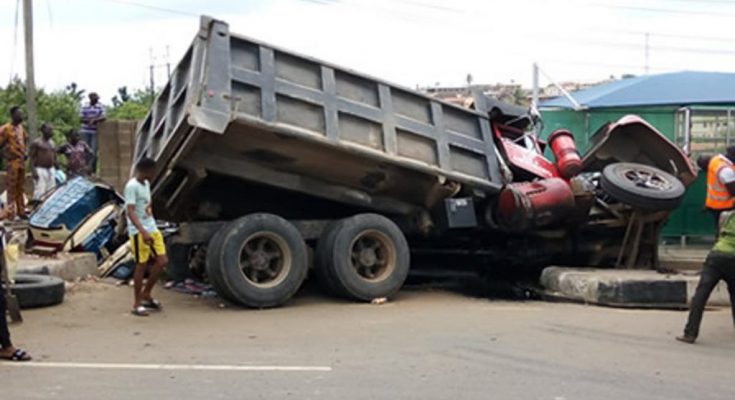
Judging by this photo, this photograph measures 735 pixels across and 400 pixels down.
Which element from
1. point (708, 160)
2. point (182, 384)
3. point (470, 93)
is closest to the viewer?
point (182, 384)

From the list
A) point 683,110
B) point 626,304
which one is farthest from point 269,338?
point 683,110

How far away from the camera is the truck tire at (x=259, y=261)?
388 inches

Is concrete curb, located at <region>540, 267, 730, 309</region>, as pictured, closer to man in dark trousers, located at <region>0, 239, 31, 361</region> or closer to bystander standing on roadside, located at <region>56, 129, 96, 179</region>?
man in dark trousers, located at <region>0, 239, 31, 361</region>

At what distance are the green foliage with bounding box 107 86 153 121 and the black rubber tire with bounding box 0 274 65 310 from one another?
28.1 metres

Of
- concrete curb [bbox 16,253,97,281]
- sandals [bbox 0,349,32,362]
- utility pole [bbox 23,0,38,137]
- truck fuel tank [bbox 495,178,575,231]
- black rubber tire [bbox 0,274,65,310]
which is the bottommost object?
sandals [bbox 0,349,32,362]

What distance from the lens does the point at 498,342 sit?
27.0ft

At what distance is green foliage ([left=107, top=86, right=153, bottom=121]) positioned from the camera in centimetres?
3873

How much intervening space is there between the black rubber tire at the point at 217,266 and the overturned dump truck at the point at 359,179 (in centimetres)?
2

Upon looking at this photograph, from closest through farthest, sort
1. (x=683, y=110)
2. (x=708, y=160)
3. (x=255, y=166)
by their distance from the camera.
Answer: (x=255, y=166)
(x=708, y=160)
(x=683, y=110)

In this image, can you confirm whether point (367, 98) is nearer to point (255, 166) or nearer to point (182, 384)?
point (255, 166)

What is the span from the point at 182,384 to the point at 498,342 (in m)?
2.86

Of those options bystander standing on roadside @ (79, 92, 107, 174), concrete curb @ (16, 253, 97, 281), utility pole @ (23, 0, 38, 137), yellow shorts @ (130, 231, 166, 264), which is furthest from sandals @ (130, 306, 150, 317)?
utility pole @ (23, 0, 38, 137)

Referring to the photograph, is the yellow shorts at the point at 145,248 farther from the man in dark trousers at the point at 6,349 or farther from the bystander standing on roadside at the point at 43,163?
the bystander standing on roadside at the point at 43,163

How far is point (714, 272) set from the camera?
8.48 m
